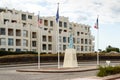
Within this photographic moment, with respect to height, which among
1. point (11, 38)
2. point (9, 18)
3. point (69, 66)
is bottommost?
point (69, 66)

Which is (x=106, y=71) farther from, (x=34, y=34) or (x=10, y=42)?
(x=34, y=34)

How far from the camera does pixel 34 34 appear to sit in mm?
86250

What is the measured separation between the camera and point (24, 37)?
80.7 meters

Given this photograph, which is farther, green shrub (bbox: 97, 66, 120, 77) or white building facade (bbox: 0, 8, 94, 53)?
white building facade (bbox: 0, 8, 94, 53)

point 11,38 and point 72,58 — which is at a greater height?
point 11,38

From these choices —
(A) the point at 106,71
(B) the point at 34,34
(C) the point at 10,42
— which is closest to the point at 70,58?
(A) the point at 106,71

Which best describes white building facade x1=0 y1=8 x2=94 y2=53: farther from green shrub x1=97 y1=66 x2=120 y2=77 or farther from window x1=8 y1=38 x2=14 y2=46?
green shrub x1=97 y1=66 x2=120 y2=77

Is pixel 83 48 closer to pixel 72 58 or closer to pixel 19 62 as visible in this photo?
pixel 19 62

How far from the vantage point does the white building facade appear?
76.6m

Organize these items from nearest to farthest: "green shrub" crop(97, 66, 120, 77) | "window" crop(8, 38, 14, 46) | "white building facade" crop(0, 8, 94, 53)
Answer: "green shrub" crop(97, 66, 120, 77) → "white building facade" crop(0, 8, 94, 53) → "window" crop(8, 38, 14, 46)

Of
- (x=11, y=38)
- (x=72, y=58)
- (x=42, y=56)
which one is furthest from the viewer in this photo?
(x=11, y=38)

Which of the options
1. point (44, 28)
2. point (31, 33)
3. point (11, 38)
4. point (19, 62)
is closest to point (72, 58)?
point (19, 62)

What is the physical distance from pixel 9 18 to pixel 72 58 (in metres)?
40.4

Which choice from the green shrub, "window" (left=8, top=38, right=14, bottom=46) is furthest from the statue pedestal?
A: "window" (left=8, top=38, right=14, bottom=46)
